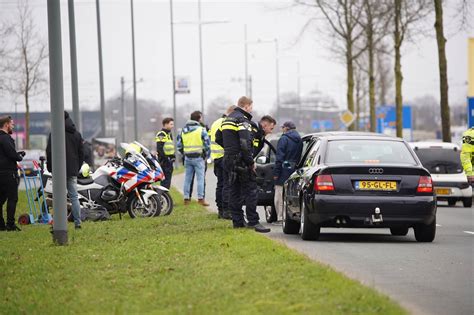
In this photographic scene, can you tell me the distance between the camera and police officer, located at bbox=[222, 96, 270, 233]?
15008 millimetres

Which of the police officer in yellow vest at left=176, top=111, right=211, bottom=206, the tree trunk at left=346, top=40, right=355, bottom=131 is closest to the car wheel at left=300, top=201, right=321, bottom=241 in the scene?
the police officer in yellow vest at left=176, top=111, right=211, bottom=206

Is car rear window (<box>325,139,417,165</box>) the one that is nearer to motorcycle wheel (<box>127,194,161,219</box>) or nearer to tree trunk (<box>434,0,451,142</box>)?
motorcycle wheel (<box>127,194,161,219</box>)

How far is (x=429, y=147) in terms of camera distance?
27.4 m

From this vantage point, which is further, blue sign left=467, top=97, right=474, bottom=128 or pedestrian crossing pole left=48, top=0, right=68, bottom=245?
blue sign left=467, top=97, right=474, bottom=128

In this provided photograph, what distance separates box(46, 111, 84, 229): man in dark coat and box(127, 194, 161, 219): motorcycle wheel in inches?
109

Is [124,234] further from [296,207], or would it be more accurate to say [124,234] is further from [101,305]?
[101,305]

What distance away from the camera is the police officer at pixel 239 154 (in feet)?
49.2

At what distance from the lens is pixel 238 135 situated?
15.1 meters

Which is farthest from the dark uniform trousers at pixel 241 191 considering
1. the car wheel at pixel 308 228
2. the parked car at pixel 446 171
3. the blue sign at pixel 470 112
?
the blue sign at pixel 470 112

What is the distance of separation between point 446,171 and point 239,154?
41.2ft

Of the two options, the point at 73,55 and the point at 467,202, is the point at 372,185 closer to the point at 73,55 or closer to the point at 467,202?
the point at 467,202

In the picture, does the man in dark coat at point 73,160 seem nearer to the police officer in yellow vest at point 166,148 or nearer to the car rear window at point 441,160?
the police officer in yellow vest at point 166,148

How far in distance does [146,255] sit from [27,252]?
1.92 meters

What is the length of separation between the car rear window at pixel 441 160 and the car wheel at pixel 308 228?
41.1 feet
